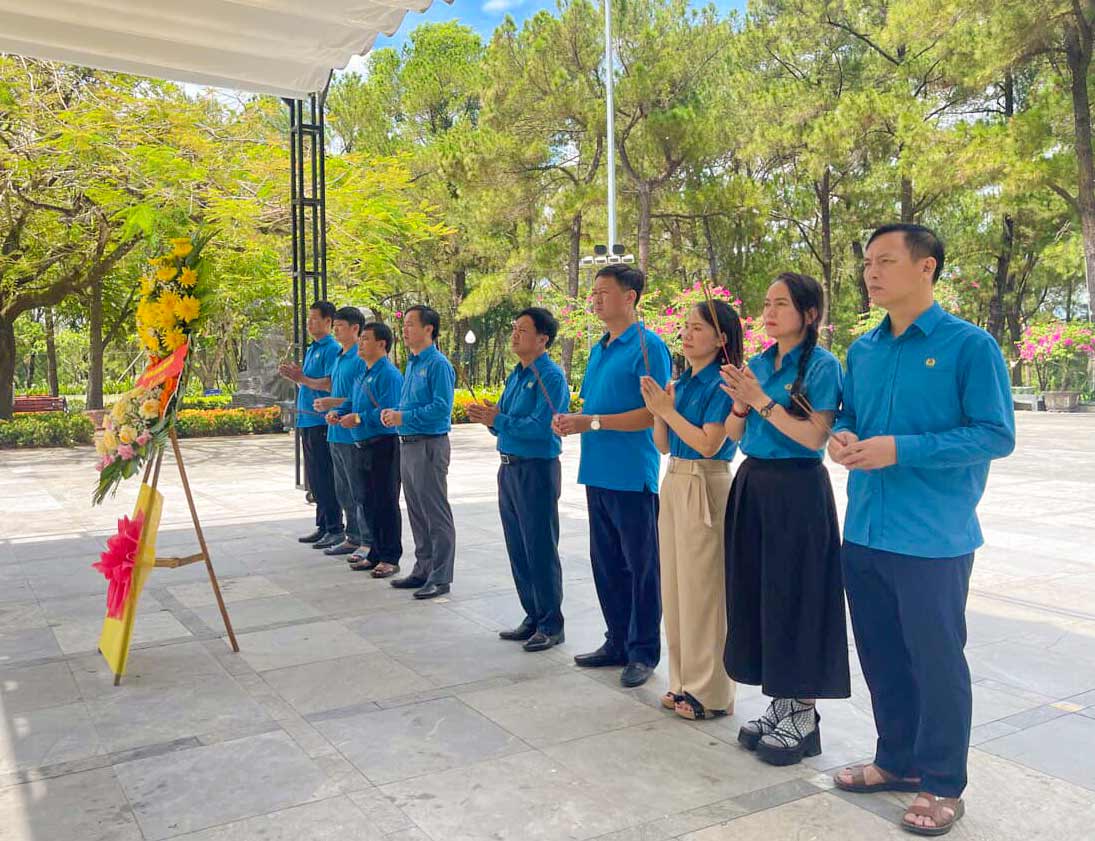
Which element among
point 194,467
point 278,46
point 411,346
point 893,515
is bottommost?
point 194,467

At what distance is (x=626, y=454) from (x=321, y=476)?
322 cm

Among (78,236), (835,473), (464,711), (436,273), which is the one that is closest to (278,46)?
(464,711)

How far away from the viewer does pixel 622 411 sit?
3531 millimetres

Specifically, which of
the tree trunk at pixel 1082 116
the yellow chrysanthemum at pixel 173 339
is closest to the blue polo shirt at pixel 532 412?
the yellow chrysanthemum at pixel 173 339

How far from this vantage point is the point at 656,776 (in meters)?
2.72

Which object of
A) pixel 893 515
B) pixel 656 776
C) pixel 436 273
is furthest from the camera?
pixel 436 273

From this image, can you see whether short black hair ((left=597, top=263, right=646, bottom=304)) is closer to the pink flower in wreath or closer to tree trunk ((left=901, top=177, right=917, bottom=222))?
the pink flower in wreath

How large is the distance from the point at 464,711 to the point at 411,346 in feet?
7.30

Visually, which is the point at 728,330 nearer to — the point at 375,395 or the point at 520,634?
the point at 520,634

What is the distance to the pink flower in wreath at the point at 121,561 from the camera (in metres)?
3.75

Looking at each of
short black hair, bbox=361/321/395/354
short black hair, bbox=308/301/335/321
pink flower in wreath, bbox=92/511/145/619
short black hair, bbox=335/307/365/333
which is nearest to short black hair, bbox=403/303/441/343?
short black hair, bbox=361/321/395/354

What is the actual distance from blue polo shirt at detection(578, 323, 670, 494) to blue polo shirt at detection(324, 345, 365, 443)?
222 cm

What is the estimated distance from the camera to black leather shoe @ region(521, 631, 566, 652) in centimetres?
397

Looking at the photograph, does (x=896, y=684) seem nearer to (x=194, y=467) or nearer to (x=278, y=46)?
(x=278, y=46)
